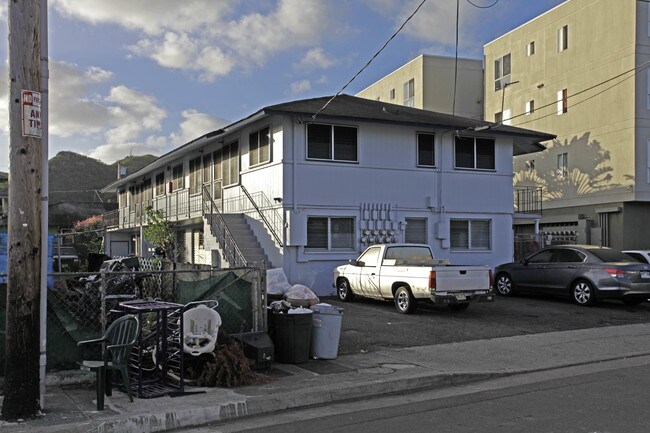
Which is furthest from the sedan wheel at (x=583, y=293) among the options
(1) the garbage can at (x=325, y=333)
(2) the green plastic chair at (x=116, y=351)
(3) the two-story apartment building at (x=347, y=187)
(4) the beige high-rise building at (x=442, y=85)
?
(4) the beige high-rise building at (x=442, y=85)

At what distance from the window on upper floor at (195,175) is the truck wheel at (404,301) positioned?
13010mm

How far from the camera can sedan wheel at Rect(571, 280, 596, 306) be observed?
16.5 meters

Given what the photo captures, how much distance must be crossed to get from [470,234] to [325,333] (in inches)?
519

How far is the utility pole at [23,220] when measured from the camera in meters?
6.41

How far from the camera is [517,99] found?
3425 cm

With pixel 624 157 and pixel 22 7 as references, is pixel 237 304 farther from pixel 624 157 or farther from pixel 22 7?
pixel 624 157

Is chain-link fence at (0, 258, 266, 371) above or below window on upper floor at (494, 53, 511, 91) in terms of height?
below

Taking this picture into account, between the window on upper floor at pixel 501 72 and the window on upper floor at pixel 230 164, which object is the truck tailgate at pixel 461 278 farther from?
the window on upper floor at pixel 501 72

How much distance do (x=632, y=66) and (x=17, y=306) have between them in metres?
26.7

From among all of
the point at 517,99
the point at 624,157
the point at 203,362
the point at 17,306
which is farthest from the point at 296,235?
the point at 517,99

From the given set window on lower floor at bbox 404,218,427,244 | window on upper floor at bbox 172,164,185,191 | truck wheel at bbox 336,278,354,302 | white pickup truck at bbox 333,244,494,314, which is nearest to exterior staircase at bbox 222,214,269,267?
truck wheel at bbox 336,278,354,302

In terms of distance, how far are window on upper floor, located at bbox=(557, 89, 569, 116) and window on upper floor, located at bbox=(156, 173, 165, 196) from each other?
19720 mm

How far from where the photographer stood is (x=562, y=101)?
102 ft

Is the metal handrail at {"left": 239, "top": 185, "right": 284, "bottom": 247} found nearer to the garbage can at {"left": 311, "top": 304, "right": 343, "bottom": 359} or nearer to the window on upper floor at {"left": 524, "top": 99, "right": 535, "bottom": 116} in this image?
the garbage can at {"left": 311, "top": 304, "right": 343, "bottom": 359}
